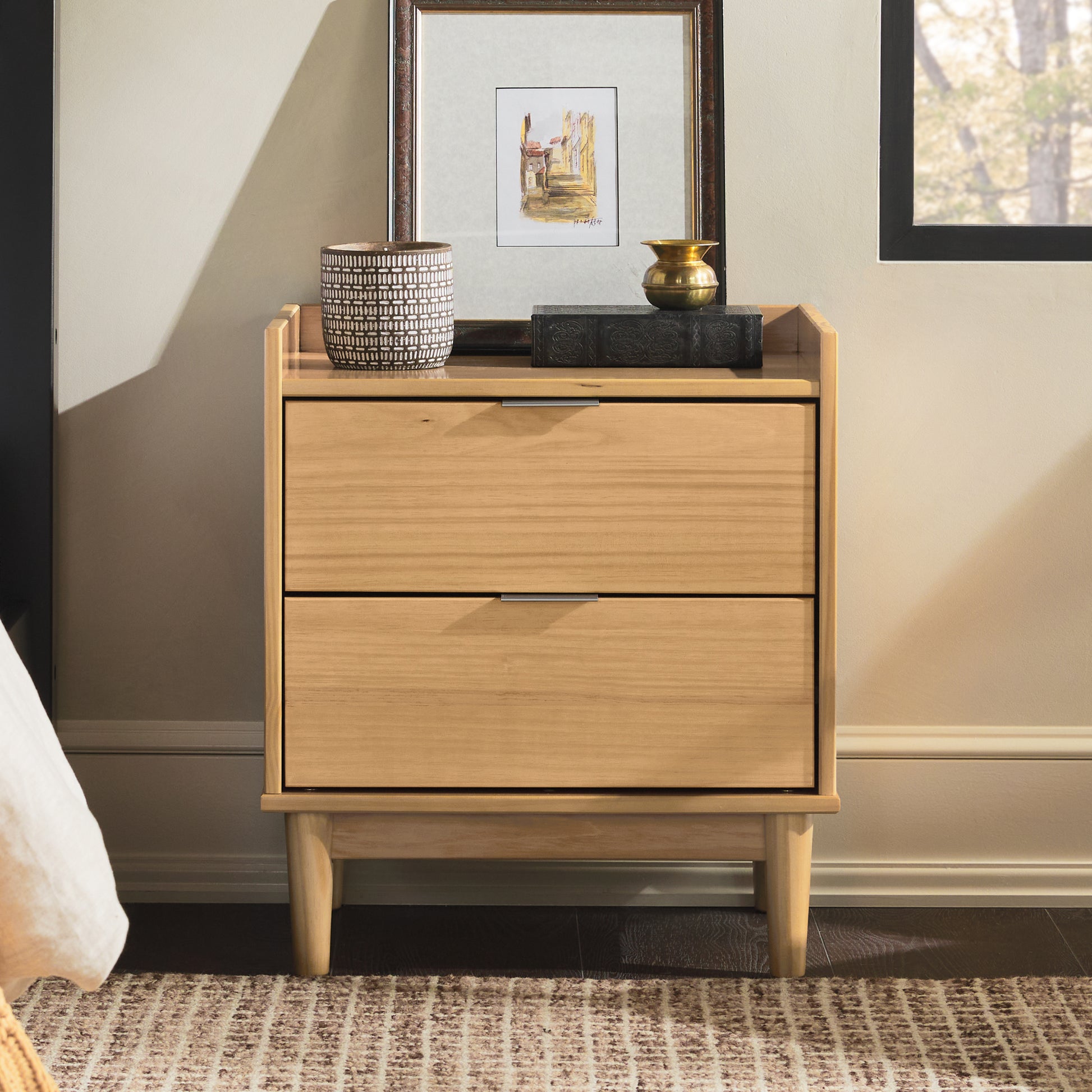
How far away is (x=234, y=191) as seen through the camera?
5.63ft

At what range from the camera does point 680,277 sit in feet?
5.17

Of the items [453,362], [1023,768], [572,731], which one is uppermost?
[453,362]

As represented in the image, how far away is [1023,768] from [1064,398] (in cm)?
57

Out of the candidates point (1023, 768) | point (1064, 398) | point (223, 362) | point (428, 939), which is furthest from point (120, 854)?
point (1064, 398)

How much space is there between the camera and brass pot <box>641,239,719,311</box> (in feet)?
5.17

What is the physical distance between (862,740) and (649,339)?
74 centimetres

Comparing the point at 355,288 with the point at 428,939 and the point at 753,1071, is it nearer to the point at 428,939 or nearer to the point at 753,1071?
the point at 428,939

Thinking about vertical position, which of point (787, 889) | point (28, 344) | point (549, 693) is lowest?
point (787, 889)

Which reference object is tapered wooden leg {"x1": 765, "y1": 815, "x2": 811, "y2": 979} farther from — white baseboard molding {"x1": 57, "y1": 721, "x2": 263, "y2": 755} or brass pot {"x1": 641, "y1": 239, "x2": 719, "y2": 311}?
white baseboard molding {"x1": 57, "y1": 721, "x2": 263, "y2": 755}

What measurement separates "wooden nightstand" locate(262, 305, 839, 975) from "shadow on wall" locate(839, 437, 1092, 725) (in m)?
0.40

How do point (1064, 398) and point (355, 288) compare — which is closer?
point (355, 288)

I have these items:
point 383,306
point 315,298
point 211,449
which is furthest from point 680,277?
point 211,449

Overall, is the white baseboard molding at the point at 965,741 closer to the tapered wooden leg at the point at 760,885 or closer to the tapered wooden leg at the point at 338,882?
the tapered wooden leg at the point at 760,885

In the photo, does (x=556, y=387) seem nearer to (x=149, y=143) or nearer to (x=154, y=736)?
(x=149, y=143)
